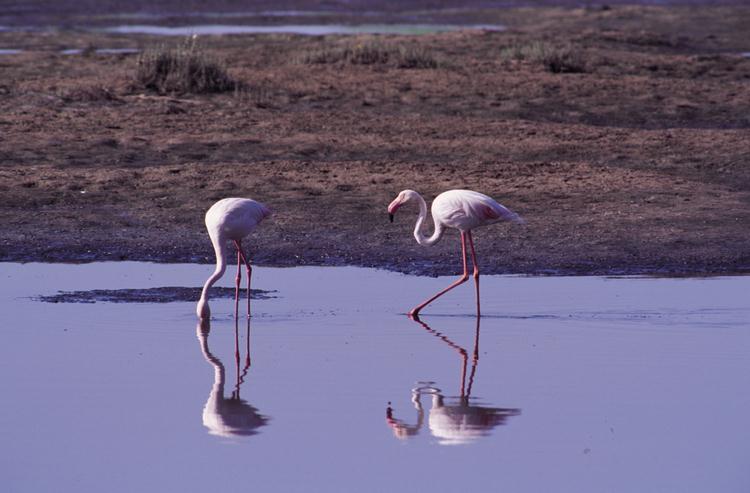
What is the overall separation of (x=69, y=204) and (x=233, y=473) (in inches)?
318

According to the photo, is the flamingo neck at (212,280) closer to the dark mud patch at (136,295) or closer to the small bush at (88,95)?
the dark mud patch at (136,295)

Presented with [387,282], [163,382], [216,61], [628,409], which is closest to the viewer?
[628,409]

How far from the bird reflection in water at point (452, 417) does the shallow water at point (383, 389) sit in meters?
0.02

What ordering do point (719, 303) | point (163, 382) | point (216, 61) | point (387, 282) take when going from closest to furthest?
point (163, 382) < point (719, 303) < point (387, 282) < point (216, 61)

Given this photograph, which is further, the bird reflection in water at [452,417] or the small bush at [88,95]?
the small bush at [88,95]

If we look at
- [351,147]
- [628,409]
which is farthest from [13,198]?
[628,409]

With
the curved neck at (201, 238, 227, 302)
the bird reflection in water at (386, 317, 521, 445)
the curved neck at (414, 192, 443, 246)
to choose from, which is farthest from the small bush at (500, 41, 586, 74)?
the bird reflection in water at (386, 317, 521, 445)

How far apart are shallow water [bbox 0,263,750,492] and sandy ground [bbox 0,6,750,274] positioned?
1366 mm

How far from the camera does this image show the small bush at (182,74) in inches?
763

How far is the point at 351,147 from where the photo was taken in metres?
16.4

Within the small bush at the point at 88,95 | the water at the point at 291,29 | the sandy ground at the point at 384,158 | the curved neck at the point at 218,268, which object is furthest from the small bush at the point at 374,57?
the curved neck at the point at 218,268

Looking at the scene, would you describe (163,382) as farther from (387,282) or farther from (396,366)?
(387,282)

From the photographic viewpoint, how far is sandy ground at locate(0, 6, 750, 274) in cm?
1215

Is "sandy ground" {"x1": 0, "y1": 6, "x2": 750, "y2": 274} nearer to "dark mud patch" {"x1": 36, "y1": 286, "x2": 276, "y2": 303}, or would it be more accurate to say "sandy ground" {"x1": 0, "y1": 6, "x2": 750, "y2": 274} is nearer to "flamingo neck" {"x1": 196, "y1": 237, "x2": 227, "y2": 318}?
"dark mud patch" {"x1": 36, "y1": 286, "x2": 276, "y2": 303}
